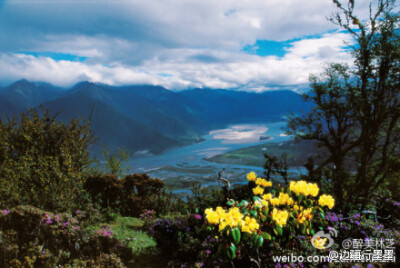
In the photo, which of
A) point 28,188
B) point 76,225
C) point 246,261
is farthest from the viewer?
point 28,188

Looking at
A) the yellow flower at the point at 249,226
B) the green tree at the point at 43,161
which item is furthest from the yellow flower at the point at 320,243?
the green tree at the point at 43,161

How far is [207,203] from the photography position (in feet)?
20.5

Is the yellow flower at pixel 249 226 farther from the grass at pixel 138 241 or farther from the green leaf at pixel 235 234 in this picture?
the grass at pixel 138 241

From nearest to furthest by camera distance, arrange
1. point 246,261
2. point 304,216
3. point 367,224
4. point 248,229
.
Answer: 1. point 248,229
2. point 304,216
3. point 246,261
4. point 367,224

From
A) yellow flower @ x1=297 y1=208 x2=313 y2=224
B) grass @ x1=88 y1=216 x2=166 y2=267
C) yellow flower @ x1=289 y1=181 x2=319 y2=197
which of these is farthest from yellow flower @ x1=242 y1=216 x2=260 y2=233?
grass @ x1=88 y1=216 x2=166 y2=267

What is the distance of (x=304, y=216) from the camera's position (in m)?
3.16

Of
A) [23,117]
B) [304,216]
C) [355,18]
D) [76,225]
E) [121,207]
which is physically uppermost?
[355,18]

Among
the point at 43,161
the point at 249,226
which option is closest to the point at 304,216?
the point at 249,226

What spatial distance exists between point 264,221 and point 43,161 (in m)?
6.49

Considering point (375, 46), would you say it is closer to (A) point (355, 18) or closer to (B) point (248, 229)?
(A) point (355, 18)

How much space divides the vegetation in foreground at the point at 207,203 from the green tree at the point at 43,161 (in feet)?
0.11

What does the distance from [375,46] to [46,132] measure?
10657mm

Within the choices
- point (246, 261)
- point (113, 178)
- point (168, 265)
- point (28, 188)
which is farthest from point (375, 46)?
point (28, 188)

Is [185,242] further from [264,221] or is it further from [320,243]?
[320,243]
